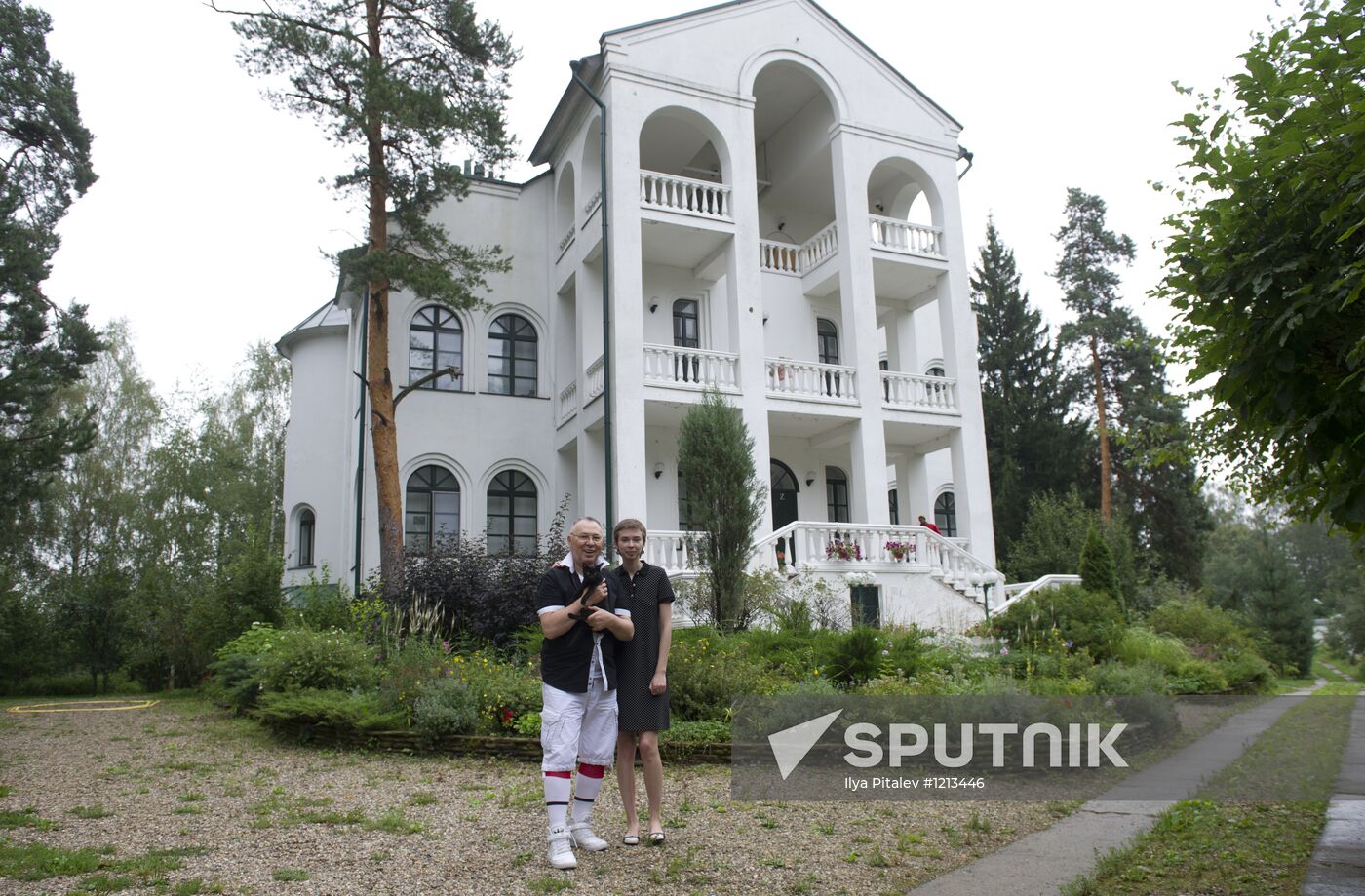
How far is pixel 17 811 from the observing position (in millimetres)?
6109

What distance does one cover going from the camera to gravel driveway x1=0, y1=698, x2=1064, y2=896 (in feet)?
14.9

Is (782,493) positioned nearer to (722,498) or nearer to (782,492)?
(782,492)

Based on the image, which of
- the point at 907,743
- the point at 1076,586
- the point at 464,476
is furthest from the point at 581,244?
the point at 907,743

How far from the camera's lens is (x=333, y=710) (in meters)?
9.04

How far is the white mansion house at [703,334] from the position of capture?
17.1 meters

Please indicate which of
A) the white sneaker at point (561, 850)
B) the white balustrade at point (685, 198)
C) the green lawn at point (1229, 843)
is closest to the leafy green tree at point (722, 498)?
the white balustrade at point (685, 198)

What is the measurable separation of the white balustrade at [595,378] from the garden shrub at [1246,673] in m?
11.4

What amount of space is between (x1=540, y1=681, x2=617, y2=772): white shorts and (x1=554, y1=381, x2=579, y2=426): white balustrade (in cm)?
1386

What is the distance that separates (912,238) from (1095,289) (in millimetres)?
17907

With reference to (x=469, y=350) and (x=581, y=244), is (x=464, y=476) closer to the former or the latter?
(x=469, y=350)

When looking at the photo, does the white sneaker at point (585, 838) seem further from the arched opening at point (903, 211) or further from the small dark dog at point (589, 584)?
the arched opening at point (903, 211)

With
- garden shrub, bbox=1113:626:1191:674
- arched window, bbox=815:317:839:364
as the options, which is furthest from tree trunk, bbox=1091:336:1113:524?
garden shrub, bbox=1113:626:1191:674

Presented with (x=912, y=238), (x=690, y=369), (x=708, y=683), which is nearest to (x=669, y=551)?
(x=690, y=369)

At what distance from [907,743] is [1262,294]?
4.60m
